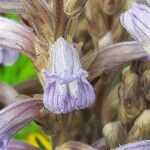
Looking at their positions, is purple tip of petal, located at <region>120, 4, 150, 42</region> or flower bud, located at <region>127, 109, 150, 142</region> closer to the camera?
purple tip of petal, located at <region>120, 4, 150, 42</region>

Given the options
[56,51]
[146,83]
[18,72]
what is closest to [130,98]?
[146,83]

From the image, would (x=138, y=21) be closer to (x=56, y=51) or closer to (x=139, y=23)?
(x=139, y=23)

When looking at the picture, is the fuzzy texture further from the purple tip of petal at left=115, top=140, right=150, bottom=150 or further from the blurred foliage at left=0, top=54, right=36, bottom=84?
the blurred foliage at left=0, top=54, right=36, bottom=84

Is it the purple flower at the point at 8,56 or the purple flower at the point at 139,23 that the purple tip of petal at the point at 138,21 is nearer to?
the purple flower at the point at 139,23

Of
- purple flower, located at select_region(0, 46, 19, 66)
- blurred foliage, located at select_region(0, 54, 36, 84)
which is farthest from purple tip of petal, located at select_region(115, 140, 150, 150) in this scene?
blurred foliage, located at select_region(0, 54, 36, 84)

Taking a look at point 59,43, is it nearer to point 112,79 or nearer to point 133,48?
point 133,48

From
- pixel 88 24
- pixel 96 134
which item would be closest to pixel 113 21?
pixel 88 24

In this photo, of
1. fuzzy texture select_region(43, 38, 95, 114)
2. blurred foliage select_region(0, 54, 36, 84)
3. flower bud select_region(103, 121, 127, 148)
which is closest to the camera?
fuzzy texture select_region(43, 38, 95, 114)
